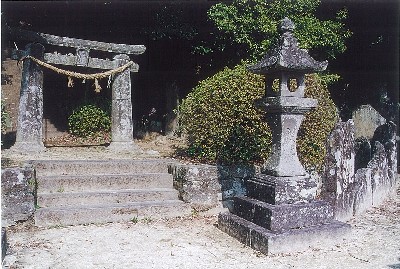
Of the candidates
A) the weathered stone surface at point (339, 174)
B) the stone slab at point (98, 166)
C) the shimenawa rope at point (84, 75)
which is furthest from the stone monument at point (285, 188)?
the shimenawa rope at point (84, 75)

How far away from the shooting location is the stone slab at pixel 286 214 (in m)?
5.35

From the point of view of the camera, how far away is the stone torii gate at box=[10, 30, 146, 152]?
32.0 feet

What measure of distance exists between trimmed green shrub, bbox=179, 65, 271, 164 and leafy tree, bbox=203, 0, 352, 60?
3.08 m

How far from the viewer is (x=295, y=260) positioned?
16.1ft

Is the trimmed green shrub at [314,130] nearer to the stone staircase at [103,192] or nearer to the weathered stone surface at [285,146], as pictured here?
the weathered stone surface at [285,146]

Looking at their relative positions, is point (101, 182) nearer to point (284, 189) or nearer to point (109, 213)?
point (109, 213)

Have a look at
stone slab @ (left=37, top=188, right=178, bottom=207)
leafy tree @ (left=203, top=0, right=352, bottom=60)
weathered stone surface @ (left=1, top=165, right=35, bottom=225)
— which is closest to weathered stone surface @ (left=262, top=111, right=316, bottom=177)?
stone slab @ (left=37, top=188, right=178, bottom=207)

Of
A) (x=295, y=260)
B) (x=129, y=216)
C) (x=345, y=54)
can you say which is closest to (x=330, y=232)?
(x=295, y=260)

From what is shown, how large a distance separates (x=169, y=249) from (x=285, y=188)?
175 centimetres

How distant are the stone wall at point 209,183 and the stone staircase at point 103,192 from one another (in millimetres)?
219

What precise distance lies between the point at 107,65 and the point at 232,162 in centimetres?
506

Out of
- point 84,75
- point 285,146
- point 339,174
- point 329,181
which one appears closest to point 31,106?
point 84,75

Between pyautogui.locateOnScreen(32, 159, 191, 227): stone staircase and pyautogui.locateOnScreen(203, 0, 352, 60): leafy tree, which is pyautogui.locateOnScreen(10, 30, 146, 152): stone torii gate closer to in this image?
pyautogui.locateOnScreen(203, 0, 352, 60): leafy tree

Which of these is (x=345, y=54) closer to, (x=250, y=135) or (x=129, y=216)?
(x=250, y=135)
